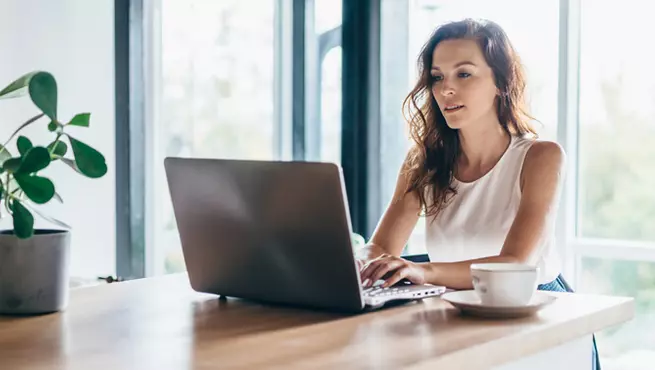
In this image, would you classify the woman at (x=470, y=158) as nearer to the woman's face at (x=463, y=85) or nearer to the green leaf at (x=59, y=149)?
the woman's face at (x=463, y=85)

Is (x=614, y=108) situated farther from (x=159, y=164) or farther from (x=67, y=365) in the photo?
(x=67, y=365)

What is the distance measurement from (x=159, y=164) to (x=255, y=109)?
1.66 ft

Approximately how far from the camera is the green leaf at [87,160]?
4.78 ft

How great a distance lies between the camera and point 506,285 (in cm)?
143

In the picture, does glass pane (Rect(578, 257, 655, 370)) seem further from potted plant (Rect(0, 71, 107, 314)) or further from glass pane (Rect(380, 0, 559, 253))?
potted plant (Rect(0, 71, 107, 314))

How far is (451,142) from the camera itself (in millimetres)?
2461

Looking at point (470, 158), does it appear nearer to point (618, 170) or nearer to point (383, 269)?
point (383, 269)

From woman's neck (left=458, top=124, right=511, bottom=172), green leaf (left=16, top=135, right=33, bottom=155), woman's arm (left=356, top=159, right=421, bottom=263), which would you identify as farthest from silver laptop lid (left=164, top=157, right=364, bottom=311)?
woman's neck (left=458, top=124, right=511, bottom=172)

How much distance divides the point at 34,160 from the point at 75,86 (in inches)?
97.4

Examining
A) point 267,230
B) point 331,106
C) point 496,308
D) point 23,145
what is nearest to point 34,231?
point 23,145

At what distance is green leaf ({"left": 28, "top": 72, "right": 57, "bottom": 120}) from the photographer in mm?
1388

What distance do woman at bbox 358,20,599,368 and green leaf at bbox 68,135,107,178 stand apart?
930 millimetres

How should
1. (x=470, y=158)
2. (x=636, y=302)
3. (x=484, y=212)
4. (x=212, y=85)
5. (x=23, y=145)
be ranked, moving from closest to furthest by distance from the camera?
(x=23, y=145) → (x=484, y=212) → (x=470, y=158) → (x=636, y=302) → (x=212, y=85)

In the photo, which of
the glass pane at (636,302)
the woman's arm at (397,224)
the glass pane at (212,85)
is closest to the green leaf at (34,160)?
the woman's arm at (397,224)
